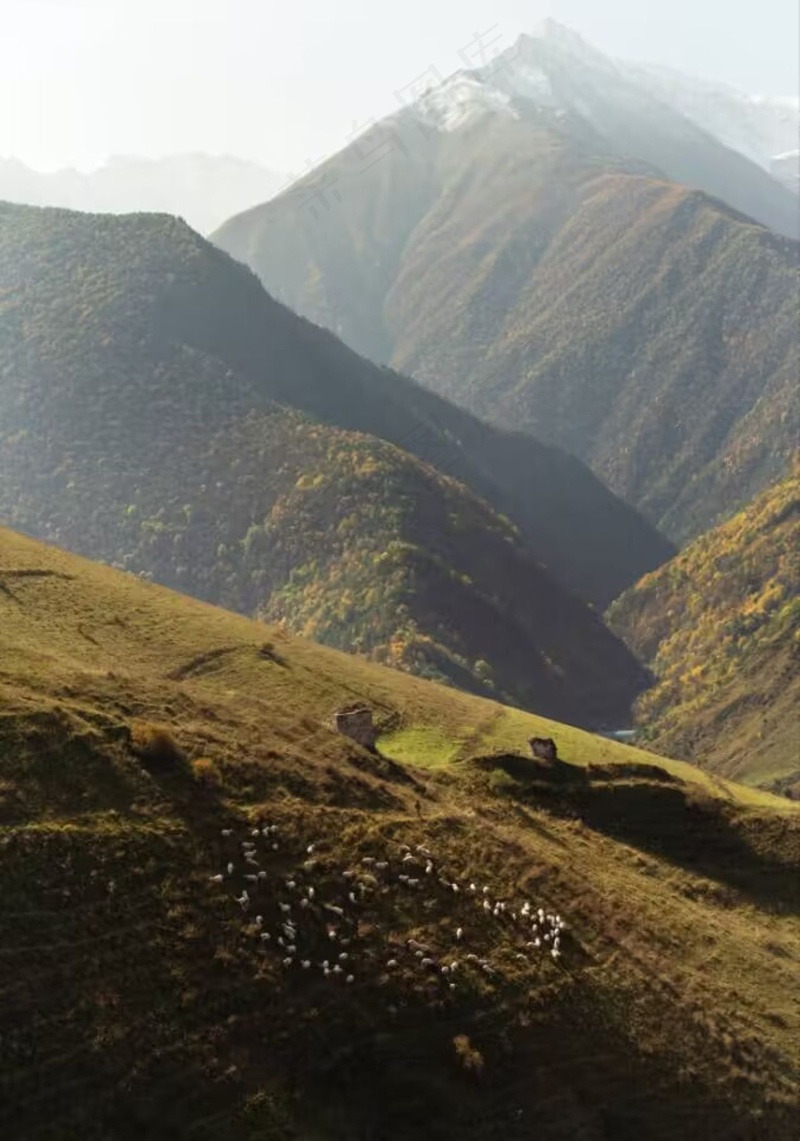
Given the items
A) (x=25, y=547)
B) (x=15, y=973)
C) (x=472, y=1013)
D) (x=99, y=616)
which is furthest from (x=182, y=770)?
(x=25, y=547)

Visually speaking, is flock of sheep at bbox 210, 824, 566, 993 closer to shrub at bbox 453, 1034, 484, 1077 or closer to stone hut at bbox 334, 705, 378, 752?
shrub at bbox 453, 1034, 484, 1077

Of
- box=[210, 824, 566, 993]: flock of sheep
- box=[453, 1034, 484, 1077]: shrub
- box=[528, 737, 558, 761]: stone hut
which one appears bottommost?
box=[453, 1034, 484, 1077]: shrub

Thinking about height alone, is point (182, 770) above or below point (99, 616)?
above

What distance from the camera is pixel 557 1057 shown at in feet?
139

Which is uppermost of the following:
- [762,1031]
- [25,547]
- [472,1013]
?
[762,1031]

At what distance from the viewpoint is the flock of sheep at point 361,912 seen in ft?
135

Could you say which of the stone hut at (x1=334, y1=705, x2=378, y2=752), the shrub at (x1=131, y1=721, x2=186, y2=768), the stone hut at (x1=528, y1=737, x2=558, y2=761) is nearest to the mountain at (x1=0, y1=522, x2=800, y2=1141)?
the shrub at (x1=131, y1=721, x2=186, y2=768)

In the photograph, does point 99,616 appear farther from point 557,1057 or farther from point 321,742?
point 557,1057

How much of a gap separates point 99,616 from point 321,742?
95.3 feet

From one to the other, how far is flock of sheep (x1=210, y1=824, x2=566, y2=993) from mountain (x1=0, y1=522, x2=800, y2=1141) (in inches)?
5.0

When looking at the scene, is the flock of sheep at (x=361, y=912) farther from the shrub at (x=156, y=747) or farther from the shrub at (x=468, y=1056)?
the shrub at (x=156, y=747)

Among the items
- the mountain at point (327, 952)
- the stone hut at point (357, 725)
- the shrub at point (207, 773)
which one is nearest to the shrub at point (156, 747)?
the mountain at point (327, 952)

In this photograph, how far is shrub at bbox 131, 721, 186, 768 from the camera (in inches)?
1833

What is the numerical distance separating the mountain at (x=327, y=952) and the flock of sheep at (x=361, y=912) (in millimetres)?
126
